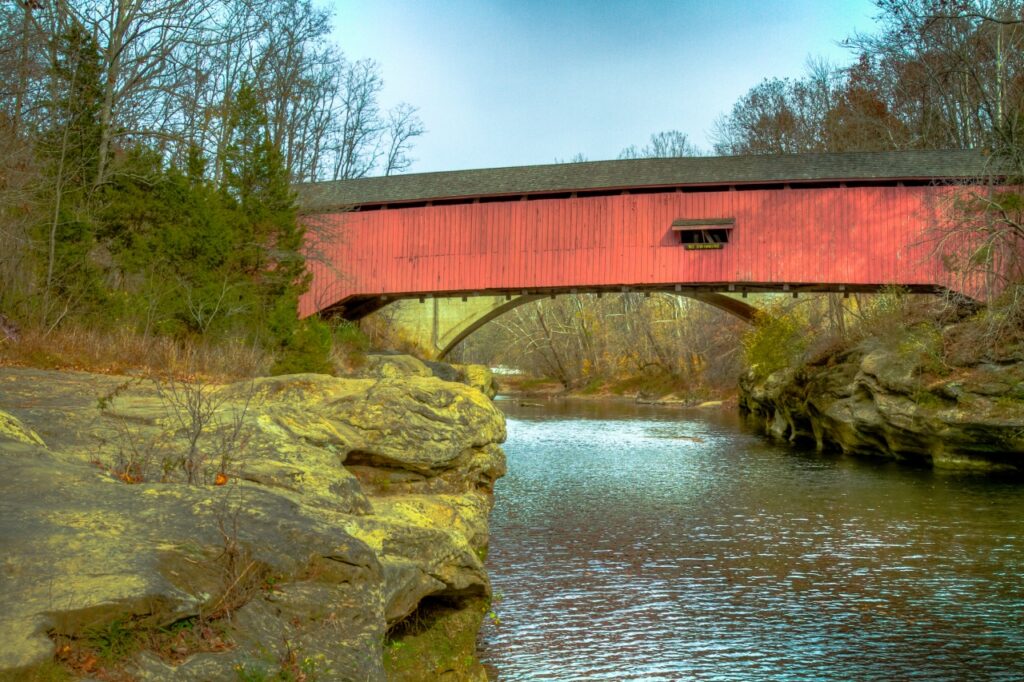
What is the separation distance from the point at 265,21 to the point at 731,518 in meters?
15.0

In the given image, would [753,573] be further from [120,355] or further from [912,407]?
[912,407]

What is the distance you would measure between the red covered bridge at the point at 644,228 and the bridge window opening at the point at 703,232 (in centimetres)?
4

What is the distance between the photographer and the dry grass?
1090cm

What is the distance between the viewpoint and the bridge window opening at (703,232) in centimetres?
2109

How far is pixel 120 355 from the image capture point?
1207 cm

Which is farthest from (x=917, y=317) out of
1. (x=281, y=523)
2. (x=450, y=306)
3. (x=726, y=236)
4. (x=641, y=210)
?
(x=281, y=523)

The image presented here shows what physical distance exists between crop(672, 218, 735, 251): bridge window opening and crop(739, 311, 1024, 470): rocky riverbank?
11.3 feet

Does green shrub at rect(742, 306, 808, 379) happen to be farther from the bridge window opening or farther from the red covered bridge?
the bridge window opening

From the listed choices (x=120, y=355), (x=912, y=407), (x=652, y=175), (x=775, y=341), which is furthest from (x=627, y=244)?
(x=120, y=355)

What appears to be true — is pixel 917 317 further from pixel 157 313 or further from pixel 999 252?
pixel 157 313

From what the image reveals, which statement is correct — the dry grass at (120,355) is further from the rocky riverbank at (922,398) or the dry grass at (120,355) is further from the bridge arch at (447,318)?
the bridge arch at (447,318)

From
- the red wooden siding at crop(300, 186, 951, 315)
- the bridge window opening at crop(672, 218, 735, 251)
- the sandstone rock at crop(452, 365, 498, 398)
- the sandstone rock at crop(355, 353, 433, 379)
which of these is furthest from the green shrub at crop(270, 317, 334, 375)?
the sandstone rock at crop(452, 365, 498, 398)

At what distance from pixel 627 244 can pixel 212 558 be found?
61.5ft

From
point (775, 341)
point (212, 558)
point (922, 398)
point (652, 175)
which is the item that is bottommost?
point (212, 558)
